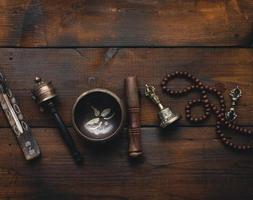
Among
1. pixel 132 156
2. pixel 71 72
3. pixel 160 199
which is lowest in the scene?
pixel 160 199

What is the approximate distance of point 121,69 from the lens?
1617mm

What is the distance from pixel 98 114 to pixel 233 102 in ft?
1.06

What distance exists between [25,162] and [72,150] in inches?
4.7

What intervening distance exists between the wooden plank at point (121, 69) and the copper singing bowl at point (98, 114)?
45 millimetres

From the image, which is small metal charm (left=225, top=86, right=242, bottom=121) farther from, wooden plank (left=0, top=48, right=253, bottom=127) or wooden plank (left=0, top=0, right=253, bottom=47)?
wooden plank (left=0, top=0, right=253, bottom=47)

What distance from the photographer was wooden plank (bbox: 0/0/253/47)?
162 cm

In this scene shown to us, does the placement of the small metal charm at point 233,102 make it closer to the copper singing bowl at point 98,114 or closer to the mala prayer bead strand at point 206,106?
the mala prayer bead strand at point 206,106

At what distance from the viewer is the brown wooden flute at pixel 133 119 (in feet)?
5.12

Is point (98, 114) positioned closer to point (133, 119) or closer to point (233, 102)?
point (133, 119)

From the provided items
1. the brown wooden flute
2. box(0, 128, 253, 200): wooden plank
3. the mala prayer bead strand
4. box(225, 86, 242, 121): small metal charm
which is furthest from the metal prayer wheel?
box(225, 86, 242, 121): small metal charm

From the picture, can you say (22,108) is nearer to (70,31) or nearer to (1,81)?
(1,81)

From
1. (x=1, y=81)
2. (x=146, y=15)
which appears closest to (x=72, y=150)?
(x=1, y=81)

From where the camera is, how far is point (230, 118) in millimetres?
1598

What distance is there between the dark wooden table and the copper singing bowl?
0.04 meters
